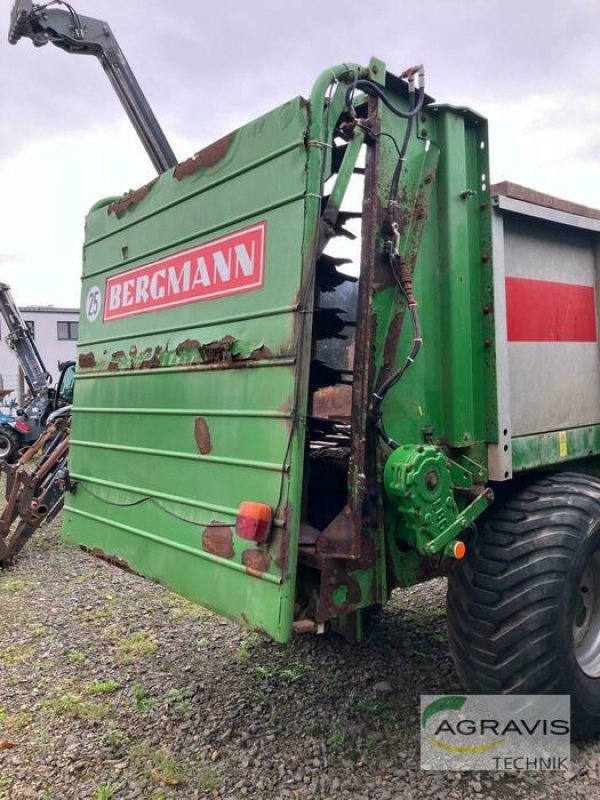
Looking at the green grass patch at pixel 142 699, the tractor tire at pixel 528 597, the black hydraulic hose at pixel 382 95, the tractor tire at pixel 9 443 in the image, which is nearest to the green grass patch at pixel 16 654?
the green grass patch at pixel 142 699

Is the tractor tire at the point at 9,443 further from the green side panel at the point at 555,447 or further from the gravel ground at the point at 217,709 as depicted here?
the green side panel at the point at 555,447

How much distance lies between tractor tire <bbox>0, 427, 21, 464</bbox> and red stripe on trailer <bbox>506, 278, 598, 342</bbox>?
13.2 meters

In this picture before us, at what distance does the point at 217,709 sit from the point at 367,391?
6.09ft

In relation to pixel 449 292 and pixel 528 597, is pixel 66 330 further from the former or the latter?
pixel 528 597

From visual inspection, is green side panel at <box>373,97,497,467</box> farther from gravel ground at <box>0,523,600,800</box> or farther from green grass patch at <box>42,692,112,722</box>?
green grass patch at <box>42,692,112,722</box>

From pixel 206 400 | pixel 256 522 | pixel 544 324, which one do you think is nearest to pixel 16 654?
pixel 206 400

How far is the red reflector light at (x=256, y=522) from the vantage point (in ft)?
7.36

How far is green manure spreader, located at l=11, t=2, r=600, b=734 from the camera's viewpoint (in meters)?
2.31

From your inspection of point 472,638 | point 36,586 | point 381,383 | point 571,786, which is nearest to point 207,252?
point 381,383

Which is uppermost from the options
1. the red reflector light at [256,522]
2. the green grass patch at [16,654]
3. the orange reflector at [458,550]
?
the red reflector light at [256,522]

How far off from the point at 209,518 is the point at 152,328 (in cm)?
102

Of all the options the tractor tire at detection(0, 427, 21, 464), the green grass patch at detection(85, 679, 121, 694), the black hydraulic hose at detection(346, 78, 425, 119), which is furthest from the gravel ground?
the tractor tire at detection(0, 427, 21, 464)

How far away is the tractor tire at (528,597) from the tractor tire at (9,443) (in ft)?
43.2

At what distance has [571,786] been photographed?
2549mm
